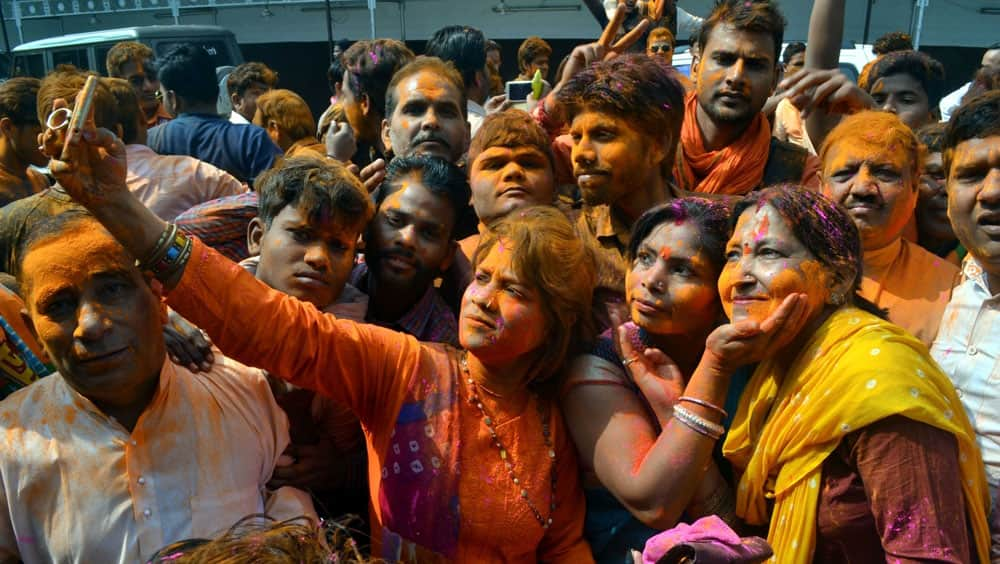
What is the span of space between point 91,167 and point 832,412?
1635 millimetres

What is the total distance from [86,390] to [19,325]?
1.63 ft

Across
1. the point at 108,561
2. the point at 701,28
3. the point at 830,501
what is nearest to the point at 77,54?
the point at 701,28

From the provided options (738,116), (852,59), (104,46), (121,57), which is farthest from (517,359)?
(104,46)

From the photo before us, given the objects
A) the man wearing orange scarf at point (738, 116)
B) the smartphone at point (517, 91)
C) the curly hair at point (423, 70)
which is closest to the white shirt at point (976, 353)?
the man wearing orange scarf at point (738, 116)

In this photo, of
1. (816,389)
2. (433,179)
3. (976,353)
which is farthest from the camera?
(433,179)

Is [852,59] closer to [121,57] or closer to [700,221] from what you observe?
[121,57]

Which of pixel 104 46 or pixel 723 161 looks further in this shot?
pixel 104 46

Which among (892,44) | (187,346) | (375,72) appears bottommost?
(187,346)

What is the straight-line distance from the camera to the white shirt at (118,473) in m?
1.90

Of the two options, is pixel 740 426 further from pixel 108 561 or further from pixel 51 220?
pixel 51 220

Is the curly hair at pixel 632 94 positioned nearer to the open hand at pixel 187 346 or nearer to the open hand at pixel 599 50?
the open hand at pixel 599 50

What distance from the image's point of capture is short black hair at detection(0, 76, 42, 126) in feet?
13.4

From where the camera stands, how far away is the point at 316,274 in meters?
2.44

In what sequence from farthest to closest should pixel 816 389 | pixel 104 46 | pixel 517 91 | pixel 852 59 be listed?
pixel 104 46
pixel 852 59
pixel 517 91
pixel 816 389
